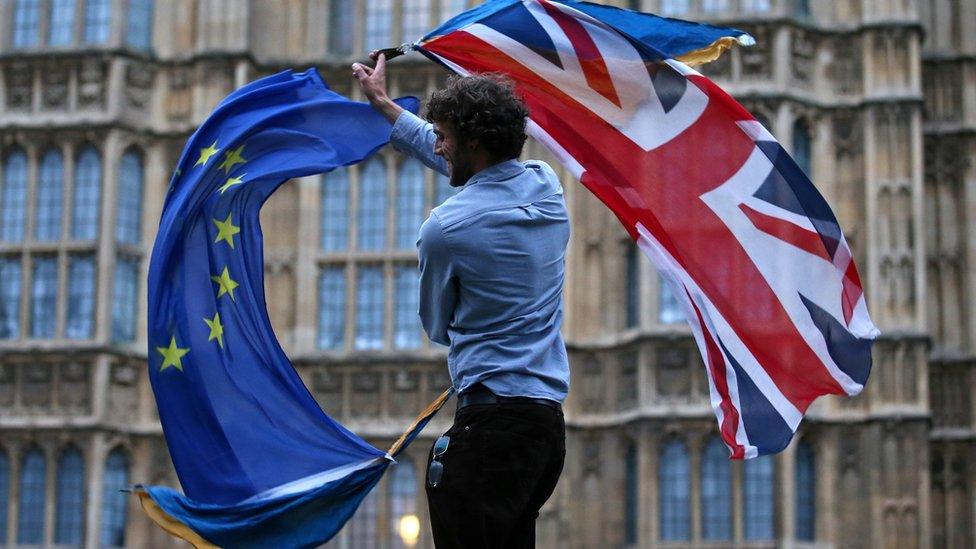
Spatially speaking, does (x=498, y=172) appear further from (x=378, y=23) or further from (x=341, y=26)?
(x=341, y=26)

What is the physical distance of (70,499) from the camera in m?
24.5

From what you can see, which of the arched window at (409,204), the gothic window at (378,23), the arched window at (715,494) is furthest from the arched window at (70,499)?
the arched window at (715,494)

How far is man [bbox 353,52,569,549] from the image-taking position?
5.19 metres

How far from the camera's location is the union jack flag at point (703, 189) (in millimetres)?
7234

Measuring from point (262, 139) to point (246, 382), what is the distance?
1.04 m

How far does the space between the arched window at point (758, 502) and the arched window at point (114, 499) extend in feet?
25.2

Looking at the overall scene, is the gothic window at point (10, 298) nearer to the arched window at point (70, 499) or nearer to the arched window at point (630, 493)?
the arched window at point (70, 499)

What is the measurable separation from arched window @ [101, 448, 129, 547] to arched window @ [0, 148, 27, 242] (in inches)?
124

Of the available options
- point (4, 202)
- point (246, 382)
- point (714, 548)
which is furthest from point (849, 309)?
point (4, 202)

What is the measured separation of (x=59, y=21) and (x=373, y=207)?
15.9 feet

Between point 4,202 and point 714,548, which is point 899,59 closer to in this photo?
point 714,548

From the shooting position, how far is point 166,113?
25.9 meters

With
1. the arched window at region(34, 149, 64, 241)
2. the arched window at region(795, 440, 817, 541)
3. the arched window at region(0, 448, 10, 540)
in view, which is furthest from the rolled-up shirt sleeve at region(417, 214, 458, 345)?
the arched window at region(34, 149, 64, 241)

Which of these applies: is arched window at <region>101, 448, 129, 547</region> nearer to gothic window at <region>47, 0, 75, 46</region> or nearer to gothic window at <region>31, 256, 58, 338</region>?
gothic window at <region>31, 256, 58, 338</region>
